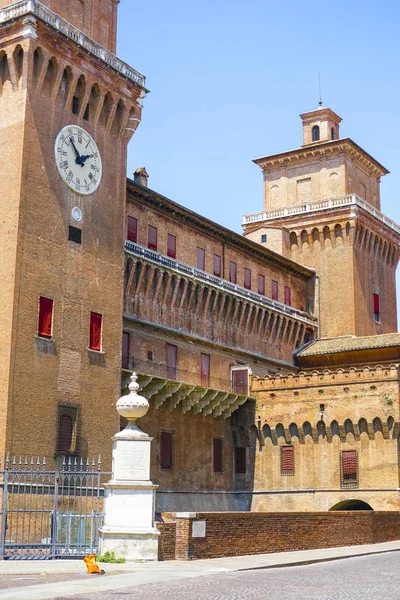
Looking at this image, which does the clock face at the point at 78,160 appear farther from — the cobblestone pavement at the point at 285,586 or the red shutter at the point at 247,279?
the cobblestone pavement at the point at 285,586

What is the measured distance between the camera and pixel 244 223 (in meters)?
57.1

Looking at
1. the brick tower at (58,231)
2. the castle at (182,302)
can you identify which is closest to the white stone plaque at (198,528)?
the castle at (182,302)

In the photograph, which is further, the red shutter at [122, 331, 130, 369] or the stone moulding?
the red shutter at [122, 331, 130, 369]

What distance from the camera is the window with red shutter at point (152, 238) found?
132ft

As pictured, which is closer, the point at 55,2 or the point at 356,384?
the point at 55,2

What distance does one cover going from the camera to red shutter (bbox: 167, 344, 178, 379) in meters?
39.9

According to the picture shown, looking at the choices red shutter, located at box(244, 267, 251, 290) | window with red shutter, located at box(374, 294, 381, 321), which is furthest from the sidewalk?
window with red shutter, located at box(374, 294, 381, 321)

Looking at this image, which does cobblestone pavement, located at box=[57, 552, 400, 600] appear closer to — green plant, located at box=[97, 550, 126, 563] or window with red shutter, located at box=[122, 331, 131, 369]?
green plant, located at box=[97, 550, 126, 563]

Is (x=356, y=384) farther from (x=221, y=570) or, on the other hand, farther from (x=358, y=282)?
(x=221, y=570)

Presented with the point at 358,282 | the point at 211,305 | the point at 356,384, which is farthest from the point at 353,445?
the point at 358,282

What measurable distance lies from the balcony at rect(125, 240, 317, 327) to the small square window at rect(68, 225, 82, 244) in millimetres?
3602

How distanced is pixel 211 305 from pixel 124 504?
2306cm

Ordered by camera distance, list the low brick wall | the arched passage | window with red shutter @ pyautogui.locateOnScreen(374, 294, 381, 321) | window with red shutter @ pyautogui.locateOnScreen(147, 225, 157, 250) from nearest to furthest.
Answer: the low brick wall → window with red shutter @ pyautogui.locateOnScreen(147, 225, 157, 250) → the arched passage → window with red shutter @ pyautogui.locateOnScreen(374, 294, 381, 321)

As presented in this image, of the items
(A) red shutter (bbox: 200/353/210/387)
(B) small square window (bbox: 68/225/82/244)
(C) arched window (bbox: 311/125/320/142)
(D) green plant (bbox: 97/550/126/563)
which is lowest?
(D) green plant (bbox: 97/550/126/563)
